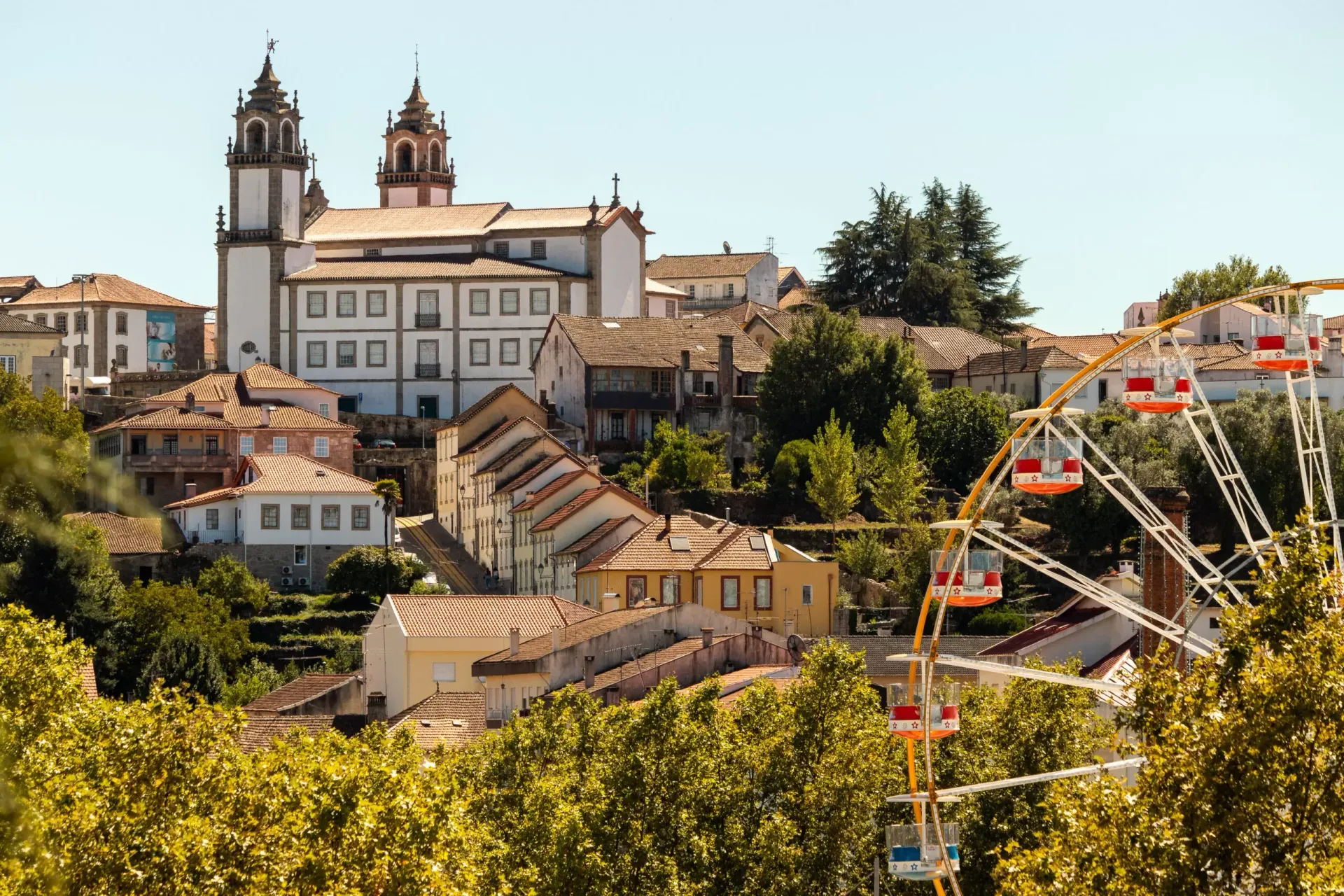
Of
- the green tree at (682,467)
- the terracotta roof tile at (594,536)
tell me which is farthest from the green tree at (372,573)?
the green tree at (682,467)

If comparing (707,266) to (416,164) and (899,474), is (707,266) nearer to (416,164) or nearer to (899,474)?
(416,164)

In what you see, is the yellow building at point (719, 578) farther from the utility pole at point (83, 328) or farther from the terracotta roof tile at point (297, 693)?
the utility pole at point (83, 328)

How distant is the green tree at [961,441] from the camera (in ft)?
315

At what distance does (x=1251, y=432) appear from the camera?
84.1 m

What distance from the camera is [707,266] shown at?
478 feet

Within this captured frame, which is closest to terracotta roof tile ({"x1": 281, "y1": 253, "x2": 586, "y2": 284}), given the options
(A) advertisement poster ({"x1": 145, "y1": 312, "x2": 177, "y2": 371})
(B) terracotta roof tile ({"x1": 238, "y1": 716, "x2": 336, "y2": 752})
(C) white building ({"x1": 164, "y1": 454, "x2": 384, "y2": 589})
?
(A) advertisement poster ({"x1": 145, "y1": 312, "x2": 177, "y2": 371})

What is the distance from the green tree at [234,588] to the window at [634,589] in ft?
57.8

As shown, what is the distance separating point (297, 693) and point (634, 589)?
12.1 m

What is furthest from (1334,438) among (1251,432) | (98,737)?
(98,737)

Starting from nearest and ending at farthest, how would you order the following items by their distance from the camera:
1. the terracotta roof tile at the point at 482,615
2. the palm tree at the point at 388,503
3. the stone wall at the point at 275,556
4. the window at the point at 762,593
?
the terracotta roof tile at the point at 482,615 → the window at the point at 762,593 → the stone wall at the point at 275,556 → the palm tree at the point at 388,503

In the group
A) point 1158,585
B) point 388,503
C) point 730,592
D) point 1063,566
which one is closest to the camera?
point 1063,566

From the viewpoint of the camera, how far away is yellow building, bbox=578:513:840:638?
237ft

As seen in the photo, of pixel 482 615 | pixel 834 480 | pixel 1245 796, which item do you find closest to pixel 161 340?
pixel 834 480

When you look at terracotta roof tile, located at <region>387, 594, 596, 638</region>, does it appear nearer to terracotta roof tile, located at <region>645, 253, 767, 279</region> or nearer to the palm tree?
the palm tree
